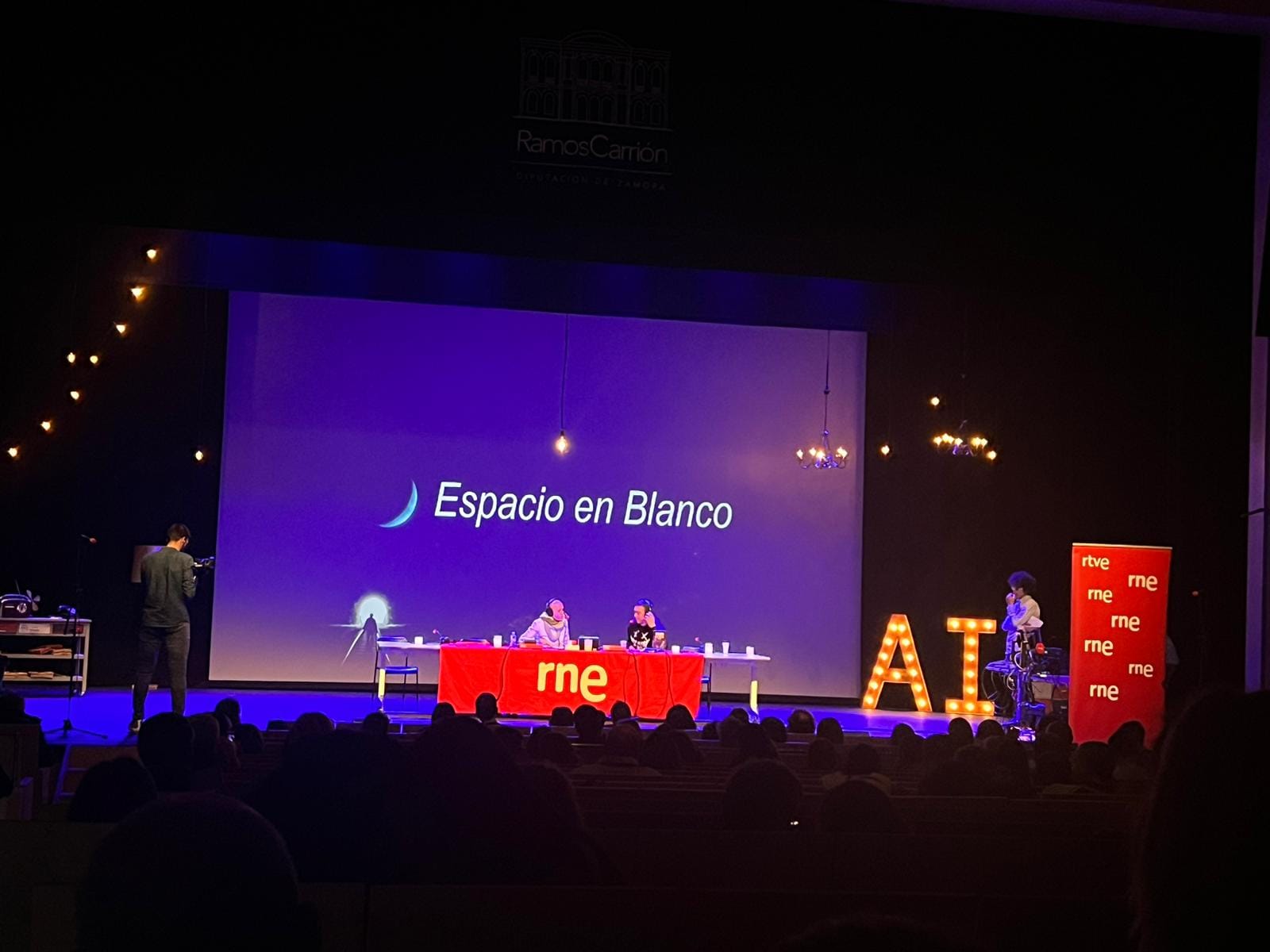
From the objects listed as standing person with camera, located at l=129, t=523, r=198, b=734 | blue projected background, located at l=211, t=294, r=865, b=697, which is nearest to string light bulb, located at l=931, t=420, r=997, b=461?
blue projected background, located at l=211, t=294, r=865, b=697

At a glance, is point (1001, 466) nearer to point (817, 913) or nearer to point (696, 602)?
point (696, 602)

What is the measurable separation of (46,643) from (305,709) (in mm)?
3178

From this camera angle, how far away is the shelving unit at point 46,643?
12.5 metres

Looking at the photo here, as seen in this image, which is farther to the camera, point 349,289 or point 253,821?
point 349,289

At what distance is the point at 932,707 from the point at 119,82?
1065 centimetres

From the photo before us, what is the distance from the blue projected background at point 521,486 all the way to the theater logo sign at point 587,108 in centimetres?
703

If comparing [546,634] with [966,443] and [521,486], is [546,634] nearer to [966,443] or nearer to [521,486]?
[521,486]

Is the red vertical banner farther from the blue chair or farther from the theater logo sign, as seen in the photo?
the blue chair

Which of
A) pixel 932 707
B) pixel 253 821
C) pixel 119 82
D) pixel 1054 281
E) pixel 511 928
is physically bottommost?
pixel 932 707

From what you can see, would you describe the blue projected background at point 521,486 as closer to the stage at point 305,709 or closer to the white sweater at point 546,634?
the stage at point 305,709

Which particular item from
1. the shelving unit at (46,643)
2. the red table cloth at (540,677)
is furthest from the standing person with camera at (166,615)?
A: the shelving unit at (46,643)

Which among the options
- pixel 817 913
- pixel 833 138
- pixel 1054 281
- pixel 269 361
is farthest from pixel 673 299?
pixel 817 913

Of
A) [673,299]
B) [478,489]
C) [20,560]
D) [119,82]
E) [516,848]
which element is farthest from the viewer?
[478,489]

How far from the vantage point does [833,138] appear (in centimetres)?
Result: 829
